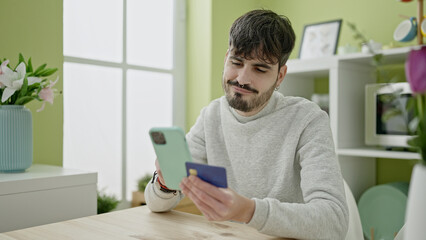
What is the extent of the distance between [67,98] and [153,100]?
672 mm

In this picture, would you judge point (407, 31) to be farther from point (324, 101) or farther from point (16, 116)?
point (16, 116)

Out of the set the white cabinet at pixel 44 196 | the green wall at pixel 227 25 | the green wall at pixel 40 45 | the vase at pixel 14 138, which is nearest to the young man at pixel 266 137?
the white cabinet at pixel 44 196

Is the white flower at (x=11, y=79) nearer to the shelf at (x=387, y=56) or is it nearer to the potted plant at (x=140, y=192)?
the potted plant at (x=140, y=192)

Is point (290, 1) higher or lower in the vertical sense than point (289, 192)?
higher

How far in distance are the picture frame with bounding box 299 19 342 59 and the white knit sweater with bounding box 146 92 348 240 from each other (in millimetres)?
1414

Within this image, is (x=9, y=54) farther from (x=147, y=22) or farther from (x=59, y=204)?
(x=147, y=22)

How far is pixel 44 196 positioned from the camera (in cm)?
150

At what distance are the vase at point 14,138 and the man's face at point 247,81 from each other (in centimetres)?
82

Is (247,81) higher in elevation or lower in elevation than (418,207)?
higher

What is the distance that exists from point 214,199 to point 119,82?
1.96 meters

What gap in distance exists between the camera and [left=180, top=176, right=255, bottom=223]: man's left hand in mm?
859

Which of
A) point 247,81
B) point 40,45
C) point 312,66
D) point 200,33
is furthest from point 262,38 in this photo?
point 200,33

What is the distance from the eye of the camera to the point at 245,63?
4.14ft

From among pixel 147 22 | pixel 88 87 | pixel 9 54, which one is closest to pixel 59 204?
pixel 9 54
